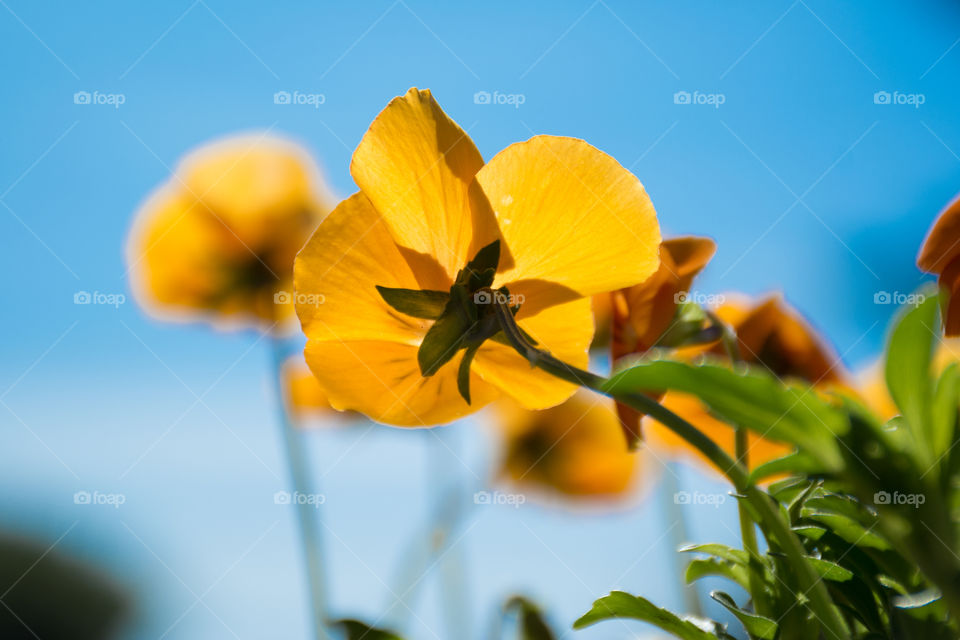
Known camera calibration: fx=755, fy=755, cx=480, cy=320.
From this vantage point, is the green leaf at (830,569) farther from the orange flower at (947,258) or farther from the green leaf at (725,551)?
the orange flower at (947,258)

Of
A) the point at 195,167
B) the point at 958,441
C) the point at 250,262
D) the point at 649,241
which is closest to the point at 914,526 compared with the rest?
the point at 958,441

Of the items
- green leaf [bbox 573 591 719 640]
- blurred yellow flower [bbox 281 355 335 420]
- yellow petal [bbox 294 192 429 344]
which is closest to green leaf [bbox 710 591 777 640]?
green leaf [bbox 573 591 719 640]

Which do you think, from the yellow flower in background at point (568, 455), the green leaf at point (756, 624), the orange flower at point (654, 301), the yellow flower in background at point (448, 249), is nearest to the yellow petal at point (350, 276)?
the yellow flower in background at point (448, 249)

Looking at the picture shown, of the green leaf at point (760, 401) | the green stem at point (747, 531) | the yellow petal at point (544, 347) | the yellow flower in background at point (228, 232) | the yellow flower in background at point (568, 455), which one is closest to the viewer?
the green leaf at point (760, 401)

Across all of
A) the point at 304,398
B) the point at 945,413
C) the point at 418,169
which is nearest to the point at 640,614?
the point at 945,413

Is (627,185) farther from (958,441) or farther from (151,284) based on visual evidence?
(151,284)

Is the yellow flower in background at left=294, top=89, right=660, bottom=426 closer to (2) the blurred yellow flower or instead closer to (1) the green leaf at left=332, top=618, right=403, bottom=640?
(1) the green leaf at left=332, top=618, right=403, bottom=640
